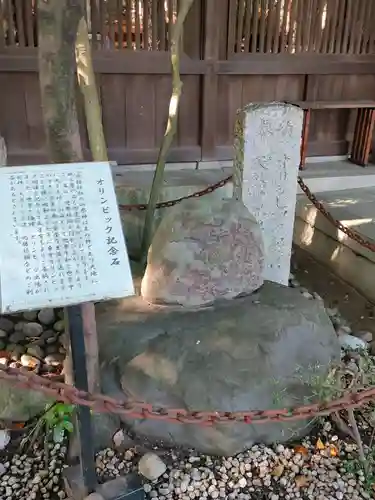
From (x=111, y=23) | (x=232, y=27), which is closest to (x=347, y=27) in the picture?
(x=232, y=27)

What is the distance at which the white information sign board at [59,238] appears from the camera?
6.54 feet

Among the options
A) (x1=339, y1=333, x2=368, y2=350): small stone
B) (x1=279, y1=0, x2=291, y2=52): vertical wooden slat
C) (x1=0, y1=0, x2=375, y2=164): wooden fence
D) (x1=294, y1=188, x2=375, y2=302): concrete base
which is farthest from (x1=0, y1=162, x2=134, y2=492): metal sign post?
(x1=279, y1=0, x2=291, y2=52): vertical wooden slat

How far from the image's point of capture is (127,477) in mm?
2568

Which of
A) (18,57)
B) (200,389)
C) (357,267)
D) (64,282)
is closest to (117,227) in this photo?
(64,282)

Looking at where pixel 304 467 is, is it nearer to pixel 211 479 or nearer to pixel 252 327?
pixel 211 479

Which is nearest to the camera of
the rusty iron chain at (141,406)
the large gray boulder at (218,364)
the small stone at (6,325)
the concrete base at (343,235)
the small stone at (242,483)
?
the rusty iron chain at (141,406)

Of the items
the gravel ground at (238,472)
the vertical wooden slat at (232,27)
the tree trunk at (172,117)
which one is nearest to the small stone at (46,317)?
the tree trunk at (172,117)

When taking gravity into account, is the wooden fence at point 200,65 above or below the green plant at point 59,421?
above

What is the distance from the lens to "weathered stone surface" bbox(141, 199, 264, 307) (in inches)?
136

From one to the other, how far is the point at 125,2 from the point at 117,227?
3.83m

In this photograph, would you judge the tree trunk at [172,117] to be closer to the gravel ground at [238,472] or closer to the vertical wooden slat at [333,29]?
the gravel ground at [238,472]

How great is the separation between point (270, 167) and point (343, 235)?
1.38 meters

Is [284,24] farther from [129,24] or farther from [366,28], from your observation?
[129,24]

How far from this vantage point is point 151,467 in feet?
8.75
